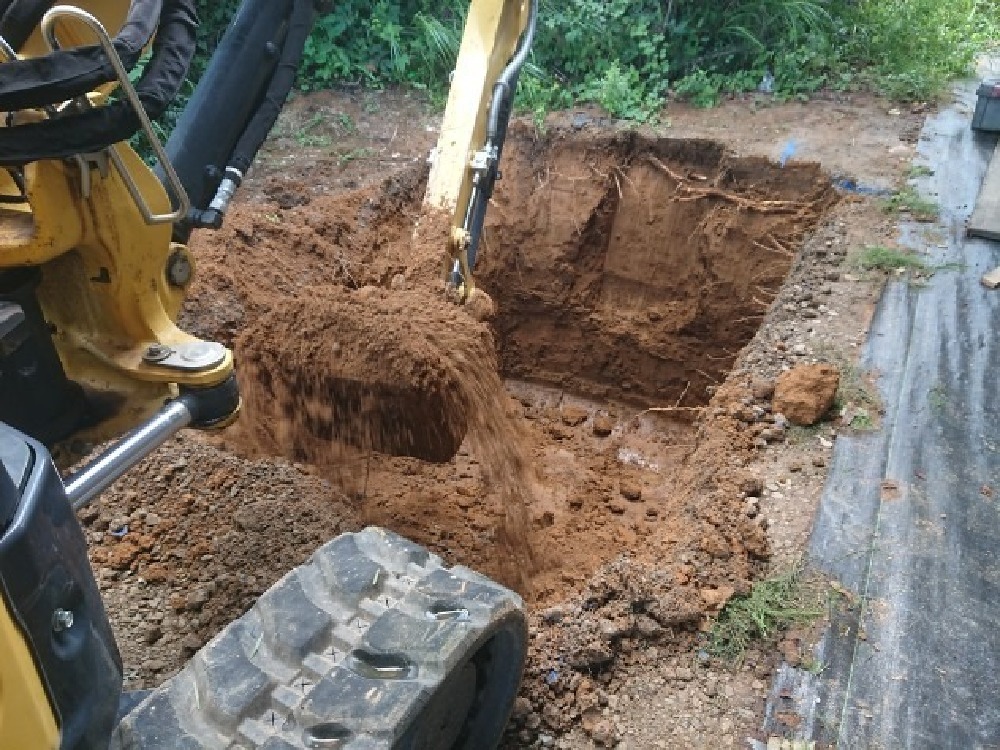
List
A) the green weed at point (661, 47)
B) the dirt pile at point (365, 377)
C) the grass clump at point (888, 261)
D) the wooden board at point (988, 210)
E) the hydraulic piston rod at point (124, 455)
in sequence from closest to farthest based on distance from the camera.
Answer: the hydraulic piston rod at point (124, 455), the dirt pile at point (365, 377), the grass clump at point (888, 261), the wooden board at point (988, 210), the green weed at point (661, 47)

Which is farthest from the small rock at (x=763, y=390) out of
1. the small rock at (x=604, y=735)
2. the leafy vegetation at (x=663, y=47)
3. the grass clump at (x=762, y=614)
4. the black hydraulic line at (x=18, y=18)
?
the leafy vegetation at (x=663, y=47)

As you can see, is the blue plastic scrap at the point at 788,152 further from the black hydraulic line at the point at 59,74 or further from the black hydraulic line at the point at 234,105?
the black hydraulic line at the point at 59,74

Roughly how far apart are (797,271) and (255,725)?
3235 mm

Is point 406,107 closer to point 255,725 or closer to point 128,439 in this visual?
point 128,439

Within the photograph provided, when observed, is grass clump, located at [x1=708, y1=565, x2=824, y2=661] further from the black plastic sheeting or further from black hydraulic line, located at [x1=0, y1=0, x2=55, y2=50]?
black hydraulic line, located at [x1=0, y1=0, x2=55, y2=50]

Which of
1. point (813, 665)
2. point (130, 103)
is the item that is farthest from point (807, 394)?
point (130, 103)

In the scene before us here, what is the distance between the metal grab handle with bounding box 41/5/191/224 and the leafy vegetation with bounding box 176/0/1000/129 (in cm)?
411

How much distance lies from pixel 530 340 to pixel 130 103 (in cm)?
396

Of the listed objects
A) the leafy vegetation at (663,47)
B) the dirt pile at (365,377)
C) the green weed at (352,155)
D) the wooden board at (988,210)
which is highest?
the leafy vegetation at (663,47)

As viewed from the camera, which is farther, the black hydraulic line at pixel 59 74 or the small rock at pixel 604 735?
the small rock at pixel 604 735

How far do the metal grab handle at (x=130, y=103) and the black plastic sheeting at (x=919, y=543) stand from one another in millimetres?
1813

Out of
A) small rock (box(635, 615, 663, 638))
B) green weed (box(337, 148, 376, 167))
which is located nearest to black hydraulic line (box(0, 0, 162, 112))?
small rock (box(635, 615, 663, 638))

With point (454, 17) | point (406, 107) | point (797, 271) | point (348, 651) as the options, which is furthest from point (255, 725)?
point (454, 17)

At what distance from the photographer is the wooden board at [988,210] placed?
159 inches
